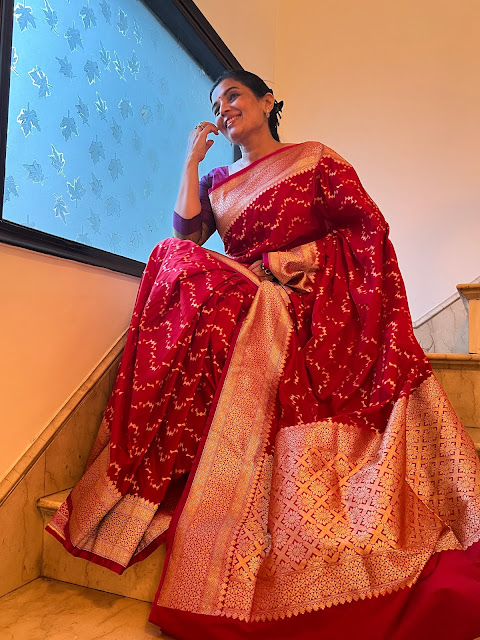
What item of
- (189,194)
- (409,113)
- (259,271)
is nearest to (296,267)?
(259,271)

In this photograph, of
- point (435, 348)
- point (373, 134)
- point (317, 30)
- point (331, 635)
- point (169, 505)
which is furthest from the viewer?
point (317, 30)

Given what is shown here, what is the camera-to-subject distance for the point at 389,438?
3.30 feet

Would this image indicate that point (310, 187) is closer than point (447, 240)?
Yes

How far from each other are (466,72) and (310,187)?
64.9 inches

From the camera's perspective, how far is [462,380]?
157cm

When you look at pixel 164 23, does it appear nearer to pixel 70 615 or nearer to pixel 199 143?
pixel 199 143

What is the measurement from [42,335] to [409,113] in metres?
2.31

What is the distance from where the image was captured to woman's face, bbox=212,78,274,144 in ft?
5.72

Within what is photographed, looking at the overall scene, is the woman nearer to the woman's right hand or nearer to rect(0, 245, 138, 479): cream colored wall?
rect(0, 245, 138, 479): cream colored wall

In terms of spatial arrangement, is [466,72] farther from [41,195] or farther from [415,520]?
[415,520]

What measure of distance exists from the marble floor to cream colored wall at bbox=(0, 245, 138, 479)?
260 millimetres

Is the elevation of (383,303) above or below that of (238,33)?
Result: below

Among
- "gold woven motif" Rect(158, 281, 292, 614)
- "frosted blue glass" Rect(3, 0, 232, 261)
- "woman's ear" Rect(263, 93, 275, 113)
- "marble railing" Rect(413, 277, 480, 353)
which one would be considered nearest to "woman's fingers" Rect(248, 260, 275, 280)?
"gold woven motif" Rect(158, 281, 292, 614)

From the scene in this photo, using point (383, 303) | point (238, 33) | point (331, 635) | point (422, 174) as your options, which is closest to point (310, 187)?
point (383, 303)
